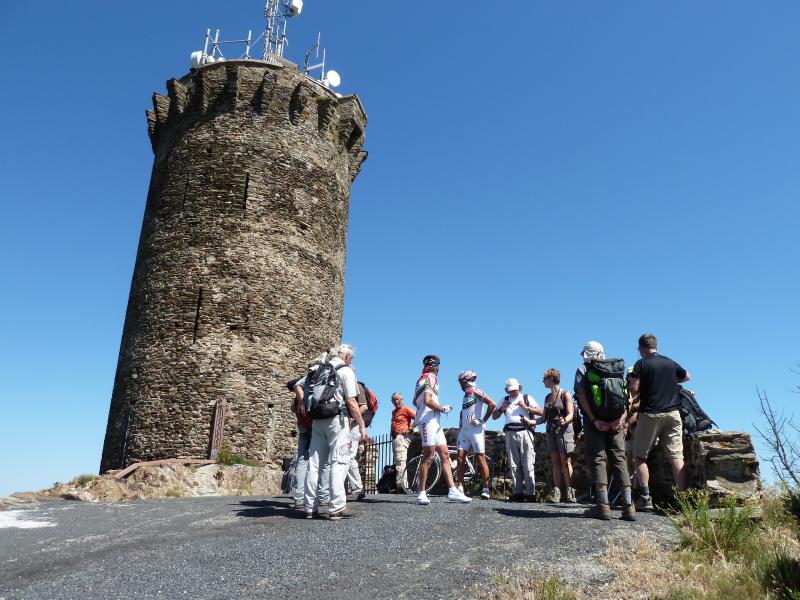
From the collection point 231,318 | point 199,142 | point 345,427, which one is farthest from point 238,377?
point 345,427

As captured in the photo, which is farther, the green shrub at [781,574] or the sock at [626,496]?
the sock at [626,496]

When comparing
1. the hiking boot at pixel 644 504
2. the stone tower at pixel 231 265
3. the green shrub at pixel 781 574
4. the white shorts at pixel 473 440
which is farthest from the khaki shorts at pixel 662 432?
the stone tower at pixel 231 265

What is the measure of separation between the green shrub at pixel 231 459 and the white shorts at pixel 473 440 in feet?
24.5

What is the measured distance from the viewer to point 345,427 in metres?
6.72

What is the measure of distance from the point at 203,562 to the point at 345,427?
2.26 m

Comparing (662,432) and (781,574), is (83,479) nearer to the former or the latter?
(662,432)

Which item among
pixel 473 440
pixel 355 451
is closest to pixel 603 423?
pixel 473 440

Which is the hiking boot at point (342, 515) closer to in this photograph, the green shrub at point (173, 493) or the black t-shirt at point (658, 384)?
the black t-shirt at point (658, 384)

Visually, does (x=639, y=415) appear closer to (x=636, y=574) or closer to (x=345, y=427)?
(x=636, y=574)

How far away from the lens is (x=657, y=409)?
678cm

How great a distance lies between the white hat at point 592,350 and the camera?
666cm

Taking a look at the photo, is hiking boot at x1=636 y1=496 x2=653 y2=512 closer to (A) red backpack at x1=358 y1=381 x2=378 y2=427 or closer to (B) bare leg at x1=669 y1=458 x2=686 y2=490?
(B) bare leg at x1=669 y1=458 x2=686 y2=490

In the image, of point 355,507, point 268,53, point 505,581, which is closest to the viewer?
point 505,581

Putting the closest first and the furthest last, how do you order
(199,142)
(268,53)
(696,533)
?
(696,533) → (199,142) → (268,53)
